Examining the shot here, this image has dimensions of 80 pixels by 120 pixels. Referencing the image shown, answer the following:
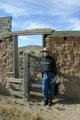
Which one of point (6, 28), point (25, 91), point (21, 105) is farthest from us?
point (6, 28)

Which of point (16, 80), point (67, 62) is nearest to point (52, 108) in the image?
point (67, 62)

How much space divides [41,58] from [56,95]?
1.24 metres

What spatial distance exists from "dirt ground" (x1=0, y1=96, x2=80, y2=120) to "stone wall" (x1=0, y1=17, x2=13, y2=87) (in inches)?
45.5

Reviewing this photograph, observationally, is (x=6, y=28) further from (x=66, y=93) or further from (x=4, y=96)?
(x=66, y=93)

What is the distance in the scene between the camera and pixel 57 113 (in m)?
11.5

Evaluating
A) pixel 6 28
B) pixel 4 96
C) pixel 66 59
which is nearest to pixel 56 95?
pixel 66 59

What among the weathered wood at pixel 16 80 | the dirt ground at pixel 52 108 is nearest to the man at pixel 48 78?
the dirt ground at pixel 52 108

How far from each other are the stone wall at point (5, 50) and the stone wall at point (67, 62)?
1.78 metres

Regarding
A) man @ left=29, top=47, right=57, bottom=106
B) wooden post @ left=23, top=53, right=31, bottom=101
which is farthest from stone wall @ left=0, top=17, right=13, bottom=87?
man @ left=29, top=47, right=57, bottom=106

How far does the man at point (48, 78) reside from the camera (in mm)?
12500

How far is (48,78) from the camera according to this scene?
12.5 m

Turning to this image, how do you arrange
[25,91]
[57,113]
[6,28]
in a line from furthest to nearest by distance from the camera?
[6,28]
[25,91]
[57,113]

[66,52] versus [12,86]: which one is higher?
[66,52]

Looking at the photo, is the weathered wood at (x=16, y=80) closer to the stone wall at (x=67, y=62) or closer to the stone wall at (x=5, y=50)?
the stone wall at (x=5, y=50)
